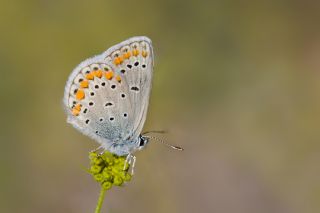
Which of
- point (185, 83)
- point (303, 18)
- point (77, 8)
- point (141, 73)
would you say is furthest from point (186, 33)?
point (141, 73)

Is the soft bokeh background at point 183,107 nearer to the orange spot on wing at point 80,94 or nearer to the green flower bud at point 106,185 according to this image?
the orange spot on wing at point 80,94

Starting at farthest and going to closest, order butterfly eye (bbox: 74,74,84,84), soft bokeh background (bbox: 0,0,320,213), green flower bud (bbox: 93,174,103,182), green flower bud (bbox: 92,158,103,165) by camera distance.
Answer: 1. soft bokeh background (bbox: 0,0,320,213)
2. butterfly eye (bbox: 74,74,84,84)
3. green flower bud (bbox: 92,158,103,165)
4. green flower bud (bbox: 93,174,103,182)

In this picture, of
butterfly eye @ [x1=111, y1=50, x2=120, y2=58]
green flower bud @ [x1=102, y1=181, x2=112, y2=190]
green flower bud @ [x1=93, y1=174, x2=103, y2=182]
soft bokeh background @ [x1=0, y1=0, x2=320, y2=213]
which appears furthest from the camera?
soft bokeh background @ [x1=0, y1=0, x2=320, y2=213]

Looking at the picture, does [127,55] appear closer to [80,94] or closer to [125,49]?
[125,49]

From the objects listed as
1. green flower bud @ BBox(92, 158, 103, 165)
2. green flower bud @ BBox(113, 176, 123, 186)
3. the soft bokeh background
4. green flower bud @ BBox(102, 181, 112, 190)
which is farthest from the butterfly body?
the soft bokeh background

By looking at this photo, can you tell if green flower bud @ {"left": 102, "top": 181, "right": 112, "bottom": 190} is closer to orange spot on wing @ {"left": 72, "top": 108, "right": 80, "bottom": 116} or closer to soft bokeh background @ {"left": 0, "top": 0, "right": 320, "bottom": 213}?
orange spot on wing @ {"left": 72, "top": 108, "right": 80, "bottom": 116}

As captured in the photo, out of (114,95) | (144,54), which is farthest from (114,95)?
(144,54)

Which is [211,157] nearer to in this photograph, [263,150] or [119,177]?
[263,150]

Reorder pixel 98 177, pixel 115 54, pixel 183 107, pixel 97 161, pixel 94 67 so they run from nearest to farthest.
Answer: pixel 98 177, pixel 97 161, pixel 115 54, pixel 94 67, pixel 183 107
